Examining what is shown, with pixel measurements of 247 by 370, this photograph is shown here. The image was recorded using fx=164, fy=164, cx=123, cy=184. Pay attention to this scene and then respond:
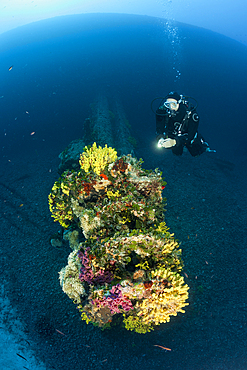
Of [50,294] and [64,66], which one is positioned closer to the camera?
[50,294]

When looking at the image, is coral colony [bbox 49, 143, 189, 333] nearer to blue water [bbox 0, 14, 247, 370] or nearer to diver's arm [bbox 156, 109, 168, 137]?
blue water [bbox 0, 14, 247, 370]

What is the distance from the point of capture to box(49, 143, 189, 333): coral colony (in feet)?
10.0

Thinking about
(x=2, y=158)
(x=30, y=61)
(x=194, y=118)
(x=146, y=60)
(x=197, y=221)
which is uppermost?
(x=30, y=61)

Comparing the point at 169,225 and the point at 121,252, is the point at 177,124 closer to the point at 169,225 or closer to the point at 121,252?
the point at 169,225

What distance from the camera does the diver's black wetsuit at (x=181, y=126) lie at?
544 centimetres

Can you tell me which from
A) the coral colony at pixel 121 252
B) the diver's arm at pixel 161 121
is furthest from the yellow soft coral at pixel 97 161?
the diver's arm at pixel 161 121

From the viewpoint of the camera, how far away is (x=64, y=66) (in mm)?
47594

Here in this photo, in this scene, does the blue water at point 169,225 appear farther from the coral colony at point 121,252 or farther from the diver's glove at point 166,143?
the diver's glove at point 166,143

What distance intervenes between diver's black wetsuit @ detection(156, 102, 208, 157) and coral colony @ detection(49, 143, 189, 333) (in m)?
1.95

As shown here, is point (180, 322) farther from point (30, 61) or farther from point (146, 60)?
point (30, 61)

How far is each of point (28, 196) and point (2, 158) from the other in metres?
7.22

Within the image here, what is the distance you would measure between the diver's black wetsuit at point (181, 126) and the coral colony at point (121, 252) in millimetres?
1950

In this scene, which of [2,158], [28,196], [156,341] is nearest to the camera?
[156,341]

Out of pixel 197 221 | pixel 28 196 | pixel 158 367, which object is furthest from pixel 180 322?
pixel 28 196
